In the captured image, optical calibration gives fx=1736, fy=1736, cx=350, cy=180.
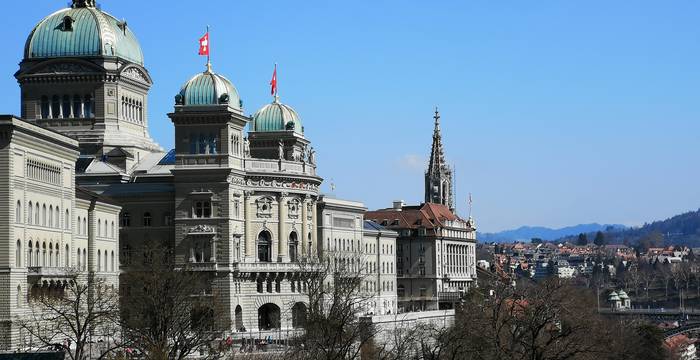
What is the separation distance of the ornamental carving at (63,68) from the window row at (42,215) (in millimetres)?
34858

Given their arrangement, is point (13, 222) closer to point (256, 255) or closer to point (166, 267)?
point (166, 267)

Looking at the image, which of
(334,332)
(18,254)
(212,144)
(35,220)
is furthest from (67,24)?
(334,332)

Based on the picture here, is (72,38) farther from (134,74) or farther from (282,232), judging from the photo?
(282,232)

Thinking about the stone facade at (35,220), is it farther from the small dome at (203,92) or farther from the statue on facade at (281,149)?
the statue on facade at (281,149)

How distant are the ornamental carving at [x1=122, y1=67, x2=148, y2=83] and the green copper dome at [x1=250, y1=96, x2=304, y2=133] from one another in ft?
42.3

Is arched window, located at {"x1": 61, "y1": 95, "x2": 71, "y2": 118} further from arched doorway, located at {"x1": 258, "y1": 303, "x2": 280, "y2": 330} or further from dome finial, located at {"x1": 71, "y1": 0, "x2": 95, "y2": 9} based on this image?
arched doorway, located at {"x1": 258, "y1": 303, "x2": 280, "y2": 330}

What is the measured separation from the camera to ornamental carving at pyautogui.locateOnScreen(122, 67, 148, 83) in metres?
171

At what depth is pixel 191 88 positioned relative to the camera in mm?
160250

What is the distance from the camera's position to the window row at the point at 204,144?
159m

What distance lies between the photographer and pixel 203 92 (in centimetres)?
16025

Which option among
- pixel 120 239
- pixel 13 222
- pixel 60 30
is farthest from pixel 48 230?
pixel 60 30

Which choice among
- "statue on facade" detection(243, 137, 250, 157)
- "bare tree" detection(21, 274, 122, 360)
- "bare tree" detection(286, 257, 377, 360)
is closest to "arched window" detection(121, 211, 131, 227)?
"statue on facade" detection(243, 137, 250, 157)

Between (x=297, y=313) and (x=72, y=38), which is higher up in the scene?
(x=72, y=38)

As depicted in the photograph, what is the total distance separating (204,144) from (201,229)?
7.84 meters
